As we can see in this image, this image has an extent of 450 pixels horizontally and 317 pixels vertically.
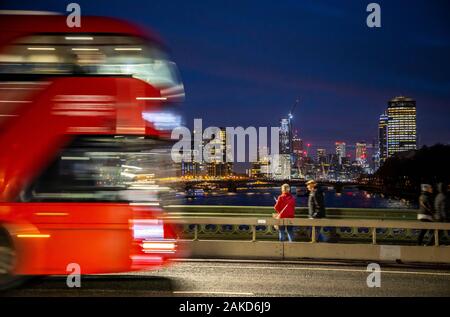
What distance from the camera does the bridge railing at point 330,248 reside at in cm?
1257

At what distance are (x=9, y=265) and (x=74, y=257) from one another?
1126 millimetres

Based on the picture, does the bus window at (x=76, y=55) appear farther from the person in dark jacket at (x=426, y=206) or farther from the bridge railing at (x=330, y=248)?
the person in dark jacket at (x=426, y=206)

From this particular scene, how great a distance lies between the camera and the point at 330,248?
42.0 ft

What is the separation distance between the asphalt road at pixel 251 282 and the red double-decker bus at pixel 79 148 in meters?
0.58

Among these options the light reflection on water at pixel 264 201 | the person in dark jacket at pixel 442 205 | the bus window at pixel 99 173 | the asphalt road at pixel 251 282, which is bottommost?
the light reflection on water at pixel 264 201

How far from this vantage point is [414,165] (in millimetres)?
96750

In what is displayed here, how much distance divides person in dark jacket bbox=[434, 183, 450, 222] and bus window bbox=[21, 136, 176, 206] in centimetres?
814

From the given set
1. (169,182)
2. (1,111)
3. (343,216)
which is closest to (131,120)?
(169,182)

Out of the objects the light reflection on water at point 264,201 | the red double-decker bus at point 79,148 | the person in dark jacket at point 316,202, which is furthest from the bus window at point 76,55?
the light reflection on water at point 264,201

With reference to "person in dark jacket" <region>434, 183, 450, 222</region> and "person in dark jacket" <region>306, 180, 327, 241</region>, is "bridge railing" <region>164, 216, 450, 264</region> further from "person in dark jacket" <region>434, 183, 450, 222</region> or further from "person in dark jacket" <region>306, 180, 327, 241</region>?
"person in dark jacket" <region>434, 183, 450, 222</region>

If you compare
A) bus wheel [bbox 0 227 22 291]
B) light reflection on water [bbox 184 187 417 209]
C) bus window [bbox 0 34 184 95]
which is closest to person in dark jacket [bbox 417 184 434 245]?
bus window [bbox 0 34 184 95]

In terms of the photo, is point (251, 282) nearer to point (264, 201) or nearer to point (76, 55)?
point (76, 55)
